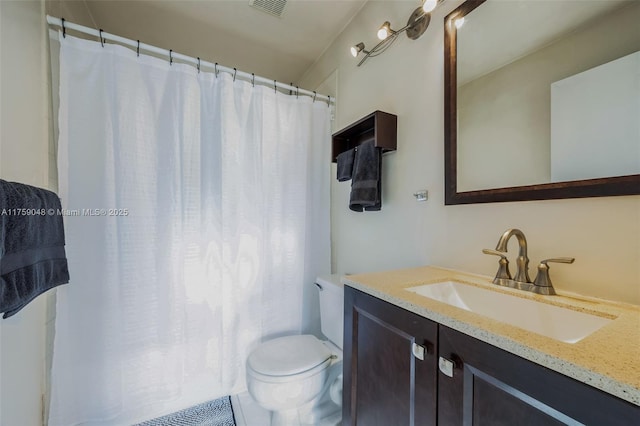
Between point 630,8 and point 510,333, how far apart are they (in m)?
0.92

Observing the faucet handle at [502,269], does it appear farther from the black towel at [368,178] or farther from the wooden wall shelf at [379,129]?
the wooden wall shelf at [379,129]

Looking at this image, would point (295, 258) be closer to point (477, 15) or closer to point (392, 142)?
point (392, 142)

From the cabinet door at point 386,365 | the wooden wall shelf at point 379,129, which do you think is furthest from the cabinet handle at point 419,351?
the wooden wall shelf at point 379,129

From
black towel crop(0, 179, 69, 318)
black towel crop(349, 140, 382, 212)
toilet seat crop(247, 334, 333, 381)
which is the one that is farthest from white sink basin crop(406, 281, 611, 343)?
black towel crop(0, 179, 69, 318)

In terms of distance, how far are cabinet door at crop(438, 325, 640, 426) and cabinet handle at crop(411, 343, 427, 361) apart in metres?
0.05

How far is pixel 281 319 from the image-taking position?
5.53 feet

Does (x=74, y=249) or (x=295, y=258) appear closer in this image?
(x=74, y=249)

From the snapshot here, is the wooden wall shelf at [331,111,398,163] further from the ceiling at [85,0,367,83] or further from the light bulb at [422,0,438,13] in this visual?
the ceiling at [85,0,367,83]

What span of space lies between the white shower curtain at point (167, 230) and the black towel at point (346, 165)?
0.32 metres

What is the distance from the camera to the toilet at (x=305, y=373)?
3.73 feet

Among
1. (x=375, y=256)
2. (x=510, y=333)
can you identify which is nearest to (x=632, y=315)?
(x=510, y=333)

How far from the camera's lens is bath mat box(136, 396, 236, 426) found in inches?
52.9

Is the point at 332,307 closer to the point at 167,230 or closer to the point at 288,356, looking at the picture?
the point at 288,356

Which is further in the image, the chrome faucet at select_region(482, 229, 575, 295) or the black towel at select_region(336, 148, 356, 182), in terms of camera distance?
the black towel at select_region(336, 148, 356, 182)
